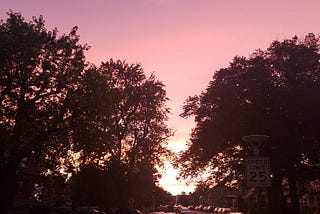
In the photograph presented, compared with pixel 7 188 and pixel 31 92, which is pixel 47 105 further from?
pixel 7 188

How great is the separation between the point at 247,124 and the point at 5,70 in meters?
20.2

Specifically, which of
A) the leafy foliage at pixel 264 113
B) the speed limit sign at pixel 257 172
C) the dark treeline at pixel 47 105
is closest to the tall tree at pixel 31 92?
the dark treeline at pixel 47 105

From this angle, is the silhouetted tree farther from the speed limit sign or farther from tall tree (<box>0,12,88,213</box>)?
the speed limit sign

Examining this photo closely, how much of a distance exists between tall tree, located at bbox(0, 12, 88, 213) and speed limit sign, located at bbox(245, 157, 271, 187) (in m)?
17.4

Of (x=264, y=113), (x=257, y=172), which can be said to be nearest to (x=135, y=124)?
(x=264, y=113)

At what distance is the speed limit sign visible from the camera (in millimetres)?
14359

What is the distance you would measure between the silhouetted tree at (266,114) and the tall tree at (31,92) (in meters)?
13.7

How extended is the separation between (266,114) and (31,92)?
1999 cm

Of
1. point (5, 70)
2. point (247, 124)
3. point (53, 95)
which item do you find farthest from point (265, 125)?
point (5, 70)

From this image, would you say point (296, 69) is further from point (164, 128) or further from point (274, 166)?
point (164, 128)

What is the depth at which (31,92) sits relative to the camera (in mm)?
29844

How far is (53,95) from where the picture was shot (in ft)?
103

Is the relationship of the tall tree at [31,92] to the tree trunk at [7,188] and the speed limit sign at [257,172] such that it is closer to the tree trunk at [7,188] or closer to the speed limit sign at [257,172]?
the tree trunk at [7,188]

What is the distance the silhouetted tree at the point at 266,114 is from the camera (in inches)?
1367
